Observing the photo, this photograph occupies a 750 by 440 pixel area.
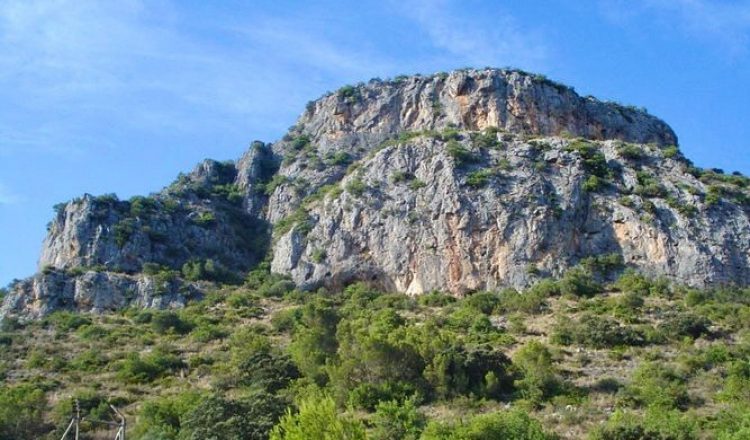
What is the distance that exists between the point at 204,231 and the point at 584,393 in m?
44.1

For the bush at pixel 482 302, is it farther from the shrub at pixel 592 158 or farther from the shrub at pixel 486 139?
the shrub at pixel 486 139

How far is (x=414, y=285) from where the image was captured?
202ft

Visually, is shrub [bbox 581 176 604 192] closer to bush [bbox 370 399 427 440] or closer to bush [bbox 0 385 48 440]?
bush [bbox 370 399 427 440]

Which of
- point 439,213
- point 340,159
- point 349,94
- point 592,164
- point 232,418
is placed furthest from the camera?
point 349,94

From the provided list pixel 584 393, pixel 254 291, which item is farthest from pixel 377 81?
pixel 584 393

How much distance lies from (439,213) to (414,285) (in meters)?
5.95

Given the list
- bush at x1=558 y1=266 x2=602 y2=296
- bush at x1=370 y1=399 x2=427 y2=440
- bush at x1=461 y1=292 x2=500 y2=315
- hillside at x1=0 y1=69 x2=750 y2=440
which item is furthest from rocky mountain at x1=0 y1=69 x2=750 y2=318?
bush at x1=370 y1=399 x2=427 y2=440

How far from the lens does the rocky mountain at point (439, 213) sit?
198 feet

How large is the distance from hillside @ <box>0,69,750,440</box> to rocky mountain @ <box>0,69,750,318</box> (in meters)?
0.21

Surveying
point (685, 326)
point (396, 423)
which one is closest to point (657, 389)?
point (685, 326)

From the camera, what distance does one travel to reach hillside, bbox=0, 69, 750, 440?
35969 millimetres

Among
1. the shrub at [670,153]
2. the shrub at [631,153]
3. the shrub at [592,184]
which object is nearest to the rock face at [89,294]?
the shrub at [592,184]

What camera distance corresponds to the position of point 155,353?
48.2m

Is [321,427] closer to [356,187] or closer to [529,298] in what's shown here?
[529,298]
